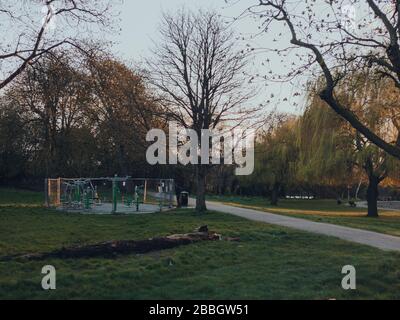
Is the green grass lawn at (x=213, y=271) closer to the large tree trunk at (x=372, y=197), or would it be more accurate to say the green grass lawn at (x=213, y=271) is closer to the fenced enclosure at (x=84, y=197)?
the fenced enclosure at (x=84, y=197)

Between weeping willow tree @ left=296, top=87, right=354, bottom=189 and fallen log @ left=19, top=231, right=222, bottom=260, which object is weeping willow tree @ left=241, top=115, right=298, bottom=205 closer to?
weeping willow tree @ left=296, top=87, right=354, bottom=189

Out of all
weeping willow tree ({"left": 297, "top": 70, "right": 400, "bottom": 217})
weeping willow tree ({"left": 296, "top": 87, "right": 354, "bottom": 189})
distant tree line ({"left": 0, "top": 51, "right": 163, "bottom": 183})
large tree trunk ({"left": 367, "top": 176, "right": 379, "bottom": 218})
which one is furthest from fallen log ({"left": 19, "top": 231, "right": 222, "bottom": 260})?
large tree trunk ({"left": 367, "top": 176, "right": 379, "bottom": 218})

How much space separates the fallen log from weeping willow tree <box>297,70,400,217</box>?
2092cm

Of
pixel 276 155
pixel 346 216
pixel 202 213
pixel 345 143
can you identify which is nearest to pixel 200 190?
pixel 202 213

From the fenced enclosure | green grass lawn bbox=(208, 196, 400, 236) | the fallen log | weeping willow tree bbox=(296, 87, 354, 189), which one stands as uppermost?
weeping willow tree bbox=(296, 87, 354, 189)

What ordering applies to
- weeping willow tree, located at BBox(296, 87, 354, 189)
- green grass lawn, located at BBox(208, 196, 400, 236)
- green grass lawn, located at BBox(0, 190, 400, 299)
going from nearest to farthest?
green grass lawn, located at BBox(0, 190, 400, 299)
green grass lawn, located at BBox(208, 196, 400, 236)
weeping willow tree, located at BBox(296, 87, 354, 189)

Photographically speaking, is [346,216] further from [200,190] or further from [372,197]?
[200,190]

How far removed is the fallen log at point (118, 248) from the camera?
1045 cm

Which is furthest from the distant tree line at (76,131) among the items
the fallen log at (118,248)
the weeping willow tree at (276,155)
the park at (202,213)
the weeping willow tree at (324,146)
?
the fallen log at (118,248)

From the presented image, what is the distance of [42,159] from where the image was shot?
46875mm

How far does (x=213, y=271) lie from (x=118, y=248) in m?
2.52

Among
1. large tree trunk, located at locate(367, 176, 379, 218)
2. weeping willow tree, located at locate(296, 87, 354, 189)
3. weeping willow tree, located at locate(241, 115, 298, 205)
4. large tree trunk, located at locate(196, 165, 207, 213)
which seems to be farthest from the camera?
weeping willow tree, located at locate(241, 115, 298, 205)

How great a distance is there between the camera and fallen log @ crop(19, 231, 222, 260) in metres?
10.4
